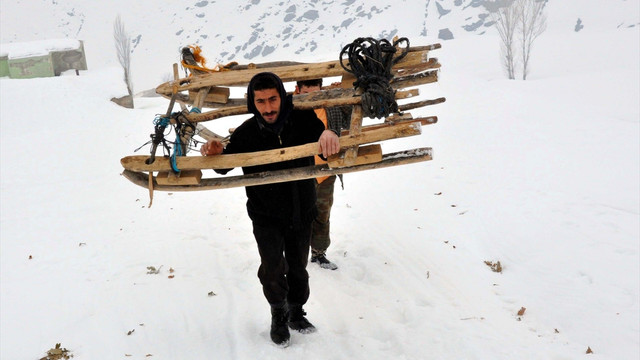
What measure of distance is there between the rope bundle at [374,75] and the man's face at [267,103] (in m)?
0.65

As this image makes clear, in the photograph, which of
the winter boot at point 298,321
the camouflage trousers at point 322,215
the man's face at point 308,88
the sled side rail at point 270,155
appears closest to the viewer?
the sled side rail at point 270,155

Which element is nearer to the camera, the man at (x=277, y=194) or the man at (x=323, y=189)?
the man at (x=277, y=194)

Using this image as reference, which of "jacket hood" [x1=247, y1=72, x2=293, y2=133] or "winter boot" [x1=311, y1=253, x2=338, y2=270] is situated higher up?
"jacket hood" [x1=247, y1=72, x2=293, y2=133]

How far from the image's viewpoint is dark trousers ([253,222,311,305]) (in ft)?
11.5

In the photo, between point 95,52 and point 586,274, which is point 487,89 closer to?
point 586,274

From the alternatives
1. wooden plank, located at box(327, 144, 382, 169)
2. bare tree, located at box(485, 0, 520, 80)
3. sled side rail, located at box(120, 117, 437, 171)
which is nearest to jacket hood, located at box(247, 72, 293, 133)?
sled side rail, located at box(120, 117, 437, 171)

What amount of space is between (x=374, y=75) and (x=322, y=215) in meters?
2.39

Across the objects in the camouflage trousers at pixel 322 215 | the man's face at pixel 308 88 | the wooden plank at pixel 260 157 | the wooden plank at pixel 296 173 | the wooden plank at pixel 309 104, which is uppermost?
the man's face at pixel 308 88

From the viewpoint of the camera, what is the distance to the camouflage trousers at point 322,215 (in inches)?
194

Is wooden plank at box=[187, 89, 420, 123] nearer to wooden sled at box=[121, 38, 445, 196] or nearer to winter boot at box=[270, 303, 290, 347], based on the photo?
wooden sled at box=[121, 38, 445, 196]

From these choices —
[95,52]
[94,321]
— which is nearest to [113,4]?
[95,52]

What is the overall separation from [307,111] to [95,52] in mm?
85548

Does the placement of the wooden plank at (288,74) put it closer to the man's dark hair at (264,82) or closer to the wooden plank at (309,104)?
the wooden plank at (309,104)

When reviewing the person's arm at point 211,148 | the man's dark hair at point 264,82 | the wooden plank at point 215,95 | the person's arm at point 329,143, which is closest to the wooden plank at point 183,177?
the person's arm at point 211,148
